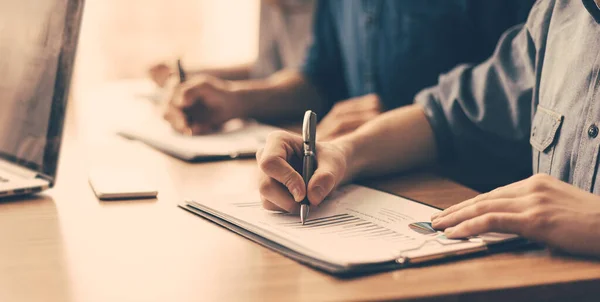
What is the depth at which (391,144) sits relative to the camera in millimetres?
1249

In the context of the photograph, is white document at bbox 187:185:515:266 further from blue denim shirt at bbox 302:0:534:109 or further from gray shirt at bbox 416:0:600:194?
blue denim shirt at bbox 302:0:534:109

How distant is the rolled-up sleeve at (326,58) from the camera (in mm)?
2037

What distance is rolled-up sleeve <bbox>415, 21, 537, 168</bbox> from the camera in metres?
1.24

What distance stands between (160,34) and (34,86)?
10.7ft

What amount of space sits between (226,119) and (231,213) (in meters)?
0.71

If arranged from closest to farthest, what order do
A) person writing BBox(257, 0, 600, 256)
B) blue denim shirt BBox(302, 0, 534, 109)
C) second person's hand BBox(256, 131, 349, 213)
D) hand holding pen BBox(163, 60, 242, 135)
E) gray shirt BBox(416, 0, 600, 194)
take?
person writing BBox(257, 0, 600, 256) < second person's hand BBox(256, 131, 349, 213) < gray shirt BBox(416, 0, 600, 194) < hand holding pen BBox(163, 60, 242, 135) < blue denim shirt BBox(302, 0, 534, 109)

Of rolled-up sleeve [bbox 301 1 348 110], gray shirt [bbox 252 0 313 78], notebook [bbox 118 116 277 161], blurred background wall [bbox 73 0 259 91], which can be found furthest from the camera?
blurred background wall [bbox 73 0 259 91]

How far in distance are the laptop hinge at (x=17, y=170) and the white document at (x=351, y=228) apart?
10.2 inches

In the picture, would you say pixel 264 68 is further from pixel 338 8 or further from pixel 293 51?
pixel 338 8

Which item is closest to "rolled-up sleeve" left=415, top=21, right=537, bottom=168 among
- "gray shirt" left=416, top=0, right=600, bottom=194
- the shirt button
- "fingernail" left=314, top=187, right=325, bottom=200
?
"gray shirt" left=416, top=0, right=600, bottom=194

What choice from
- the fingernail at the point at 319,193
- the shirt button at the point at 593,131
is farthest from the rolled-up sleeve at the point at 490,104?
the fingernail at the point at 319,193

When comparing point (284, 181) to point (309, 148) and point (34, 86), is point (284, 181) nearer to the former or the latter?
point (309, 148)

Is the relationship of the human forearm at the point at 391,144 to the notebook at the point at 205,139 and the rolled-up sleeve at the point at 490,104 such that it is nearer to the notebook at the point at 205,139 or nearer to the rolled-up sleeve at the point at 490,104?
the rolled-up sleeve at the point at 490,104

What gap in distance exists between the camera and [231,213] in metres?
0.95
